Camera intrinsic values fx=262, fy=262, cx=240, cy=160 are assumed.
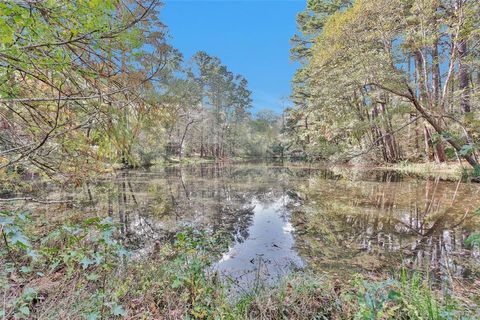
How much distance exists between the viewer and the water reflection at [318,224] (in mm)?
3854

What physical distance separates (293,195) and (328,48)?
992 centimetres

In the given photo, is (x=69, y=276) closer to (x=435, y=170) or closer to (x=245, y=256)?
(x=245, y=256)

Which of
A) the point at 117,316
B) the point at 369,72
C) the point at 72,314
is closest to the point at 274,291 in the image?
the point at 117,316

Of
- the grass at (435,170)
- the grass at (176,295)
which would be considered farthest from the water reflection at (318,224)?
the grass at (435,170)

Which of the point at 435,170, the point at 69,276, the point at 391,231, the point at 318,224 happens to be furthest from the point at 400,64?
the point at 69,276

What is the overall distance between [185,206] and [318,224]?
12.5 feet

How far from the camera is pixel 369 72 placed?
12.2 meters

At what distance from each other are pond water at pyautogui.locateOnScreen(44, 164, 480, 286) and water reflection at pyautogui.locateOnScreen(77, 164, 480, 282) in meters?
0.02

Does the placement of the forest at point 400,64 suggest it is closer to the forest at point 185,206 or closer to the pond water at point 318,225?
the forest at point 185,206

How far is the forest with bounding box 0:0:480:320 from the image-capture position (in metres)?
1.84

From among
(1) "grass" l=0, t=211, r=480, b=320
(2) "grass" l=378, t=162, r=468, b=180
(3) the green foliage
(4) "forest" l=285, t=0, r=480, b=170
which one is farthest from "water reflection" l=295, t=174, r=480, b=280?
(3) the green foliage

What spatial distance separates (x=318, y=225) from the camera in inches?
228

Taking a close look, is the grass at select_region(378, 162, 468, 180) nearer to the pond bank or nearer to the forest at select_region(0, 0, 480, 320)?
the forest at select_region(0, 0, 480, 320)

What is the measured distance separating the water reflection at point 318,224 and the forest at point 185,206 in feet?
0.14
